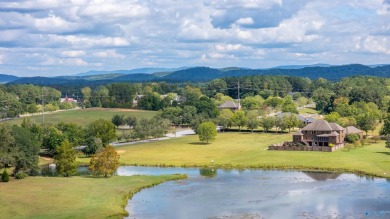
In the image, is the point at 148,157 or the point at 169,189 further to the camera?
the point at 148,157

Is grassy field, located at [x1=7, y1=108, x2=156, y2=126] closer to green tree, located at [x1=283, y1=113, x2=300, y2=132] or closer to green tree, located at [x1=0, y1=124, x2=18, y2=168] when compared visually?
green tree, located at [x1=283, y1=113, x2=300, y2=132]

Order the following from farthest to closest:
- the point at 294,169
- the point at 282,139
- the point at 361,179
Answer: the point at 282,139 → the point at 294,169 → the point at 361,179

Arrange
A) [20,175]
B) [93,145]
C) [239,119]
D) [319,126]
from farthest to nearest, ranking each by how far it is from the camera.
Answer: [239,119] → [319,126] → [93,145] → [20,175]

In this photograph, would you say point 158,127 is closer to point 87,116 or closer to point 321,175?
point 87,116

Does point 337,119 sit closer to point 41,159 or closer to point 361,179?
point 361,179

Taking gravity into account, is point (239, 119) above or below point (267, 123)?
above

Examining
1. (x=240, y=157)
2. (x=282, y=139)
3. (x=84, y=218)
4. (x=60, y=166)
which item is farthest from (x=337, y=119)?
(x=84, y=218)

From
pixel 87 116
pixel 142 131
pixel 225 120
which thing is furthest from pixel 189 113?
pixel 87 116
